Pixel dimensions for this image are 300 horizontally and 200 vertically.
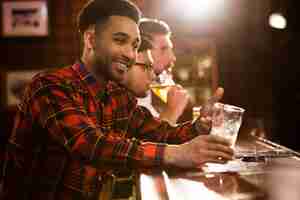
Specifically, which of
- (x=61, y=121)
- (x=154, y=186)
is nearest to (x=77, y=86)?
(x=61, y=121)

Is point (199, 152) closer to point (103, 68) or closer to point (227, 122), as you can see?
point (227, 122)

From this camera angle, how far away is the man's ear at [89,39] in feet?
5.88

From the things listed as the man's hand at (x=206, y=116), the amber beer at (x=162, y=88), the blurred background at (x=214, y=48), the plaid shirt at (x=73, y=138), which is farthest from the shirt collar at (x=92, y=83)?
the blurred background at (x=214, y=48)

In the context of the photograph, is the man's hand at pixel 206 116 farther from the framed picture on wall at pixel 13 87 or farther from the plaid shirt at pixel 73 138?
the framed picture on wall at pixel 13 87

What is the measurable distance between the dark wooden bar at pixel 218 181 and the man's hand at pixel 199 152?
0.13ft

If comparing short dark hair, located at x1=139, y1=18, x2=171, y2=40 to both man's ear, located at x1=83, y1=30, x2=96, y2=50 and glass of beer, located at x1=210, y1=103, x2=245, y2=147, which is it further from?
glass of beer, located at x1=210, y1=103, x2=245, y2=147

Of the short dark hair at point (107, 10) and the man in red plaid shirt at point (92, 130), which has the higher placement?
the short dark hair at point (107, 10)

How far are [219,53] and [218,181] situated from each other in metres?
3.84


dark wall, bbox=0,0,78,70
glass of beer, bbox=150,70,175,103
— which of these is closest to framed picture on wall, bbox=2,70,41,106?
dark wall, bbox=0,0,78,70

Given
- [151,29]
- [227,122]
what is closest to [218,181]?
[227,122]

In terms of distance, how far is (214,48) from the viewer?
4.89 metres

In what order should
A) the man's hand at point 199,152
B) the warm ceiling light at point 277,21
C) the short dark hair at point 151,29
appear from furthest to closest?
the warm ceiling light at point 277,21
the short dark hair at point 151,29
the man's hand at point 199,152

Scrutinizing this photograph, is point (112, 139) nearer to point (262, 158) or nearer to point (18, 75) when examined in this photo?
point (262, 158)

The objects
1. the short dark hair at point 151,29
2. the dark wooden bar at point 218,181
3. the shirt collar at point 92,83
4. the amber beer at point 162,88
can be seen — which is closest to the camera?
the dark wooden bar at point 218,181
